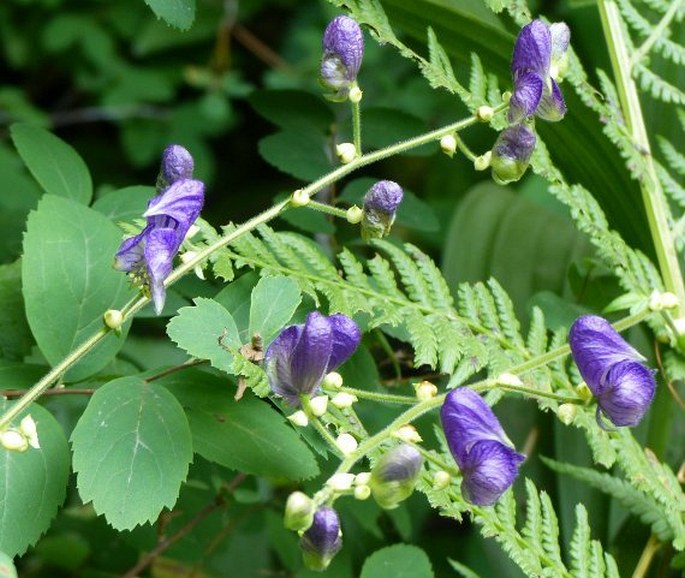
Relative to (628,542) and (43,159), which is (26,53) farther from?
(628,542)

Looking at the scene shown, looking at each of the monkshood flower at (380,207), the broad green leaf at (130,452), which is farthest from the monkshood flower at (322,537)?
the monkshood flower at (380,207)

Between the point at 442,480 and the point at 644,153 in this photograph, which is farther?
the point at 644,153

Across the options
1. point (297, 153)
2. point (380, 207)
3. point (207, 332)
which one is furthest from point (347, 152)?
point (297, 153)

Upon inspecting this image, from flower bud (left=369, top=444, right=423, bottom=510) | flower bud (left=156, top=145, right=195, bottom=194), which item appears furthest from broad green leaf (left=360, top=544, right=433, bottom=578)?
flower bud (left=156, top=145, right=195, bottom=194)

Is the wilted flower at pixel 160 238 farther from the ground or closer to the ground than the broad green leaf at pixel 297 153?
farther from the ground

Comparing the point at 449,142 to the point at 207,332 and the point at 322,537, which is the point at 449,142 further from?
the point at 322,537

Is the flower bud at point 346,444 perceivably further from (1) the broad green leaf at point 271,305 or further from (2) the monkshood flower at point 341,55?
(2) the monkshood flower at point 341,55
